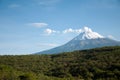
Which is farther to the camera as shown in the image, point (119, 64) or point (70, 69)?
point (70, 69)

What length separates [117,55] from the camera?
319 ft

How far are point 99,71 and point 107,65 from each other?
299 inches

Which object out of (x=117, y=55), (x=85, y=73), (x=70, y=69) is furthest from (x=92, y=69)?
(x=117, y=55)

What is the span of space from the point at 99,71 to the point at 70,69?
15.7 meters

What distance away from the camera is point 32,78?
179ft

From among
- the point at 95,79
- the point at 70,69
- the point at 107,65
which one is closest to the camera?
the point at 95,79

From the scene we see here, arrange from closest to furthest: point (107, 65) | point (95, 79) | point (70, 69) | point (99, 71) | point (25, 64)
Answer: point (95, 79), point (99, 71), point (107, 65), point (70, 69), point (25, 64)

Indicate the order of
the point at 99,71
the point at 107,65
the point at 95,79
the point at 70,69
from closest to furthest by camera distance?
the point at 95,79 < the point at 99,71 < the point at 107,65 < the point at 70,69

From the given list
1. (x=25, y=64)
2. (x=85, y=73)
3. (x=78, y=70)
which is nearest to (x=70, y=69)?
(x=78, y=70)

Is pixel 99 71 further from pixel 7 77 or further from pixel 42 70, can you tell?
pixel 7 77

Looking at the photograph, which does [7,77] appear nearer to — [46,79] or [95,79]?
[46,79]

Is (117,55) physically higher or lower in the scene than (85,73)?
higher

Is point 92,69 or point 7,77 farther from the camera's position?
point 92,69

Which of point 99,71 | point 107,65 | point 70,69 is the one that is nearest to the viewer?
point 99,71
